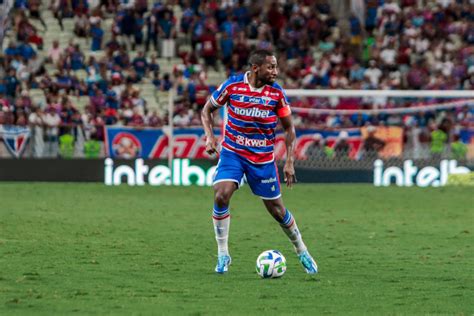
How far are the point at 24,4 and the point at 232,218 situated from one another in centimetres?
1821

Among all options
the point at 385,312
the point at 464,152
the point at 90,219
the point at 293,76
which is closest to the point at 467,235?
the point at 90,219

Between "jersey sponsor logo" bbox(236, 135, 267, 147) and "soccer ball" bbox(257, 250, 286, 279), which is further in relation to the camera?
"jersey sponsor logo" bbox(236, 135, 267, 147)

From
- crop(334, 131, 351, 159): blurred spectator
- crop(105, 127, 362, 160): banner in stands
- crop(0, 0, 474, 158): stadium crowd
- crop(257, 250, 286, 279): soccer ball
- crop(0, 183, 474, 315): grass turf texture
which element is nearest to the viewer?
crop(0, 183, 474, 315): grass turf texture

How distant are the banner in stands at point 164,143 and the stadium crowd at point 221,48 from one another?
1.35m

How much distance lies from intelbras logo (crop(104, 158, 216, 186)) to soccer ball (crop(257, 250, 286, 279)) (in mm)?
15841

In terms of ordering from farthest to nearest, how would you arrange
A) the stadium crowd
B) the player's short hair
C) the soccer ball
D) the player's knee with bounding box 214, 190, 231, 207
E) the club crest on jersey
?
the stadium crowd
the club crest on jersey
the player's knee with bounding box 214, 190, 231, 207
the player's short hair
the soccer ball

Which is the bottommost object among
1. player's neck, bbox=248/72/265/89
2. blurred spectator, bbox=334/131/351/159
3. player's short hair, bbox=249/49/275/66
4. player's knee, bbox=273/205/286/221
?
blurred spectator, bbox=334/131/351/159

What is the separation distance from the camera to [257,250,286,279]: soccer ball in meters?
10.6

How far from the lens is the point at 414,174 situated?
27.0 metres

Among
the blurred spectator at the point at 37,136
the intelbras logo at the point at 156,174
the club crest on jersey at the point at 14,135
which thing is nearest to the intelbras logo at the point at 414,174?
the intelbras logo at the point at 156,174

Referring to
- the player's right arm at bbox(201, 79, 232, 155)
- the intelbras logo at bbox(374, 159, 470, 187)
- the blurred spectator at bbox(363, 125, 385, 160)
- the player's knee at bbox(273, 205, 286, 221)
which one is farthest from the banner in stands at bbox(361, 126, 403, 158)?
the player's knee at bbox(273, 205, 286, 221)

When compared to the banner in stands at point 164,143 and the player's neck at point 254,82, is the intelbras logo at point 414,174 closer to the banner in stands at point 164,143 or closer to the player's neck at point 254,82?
the banner in stands at point 164,143

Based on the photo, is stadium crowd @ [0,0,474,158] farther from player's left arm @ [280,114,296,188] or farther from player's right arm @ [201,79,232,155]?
player's left arm @ [280,114,296,188]

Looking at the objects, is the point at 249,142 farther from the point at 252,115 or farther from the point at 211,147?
the point at 211,147
